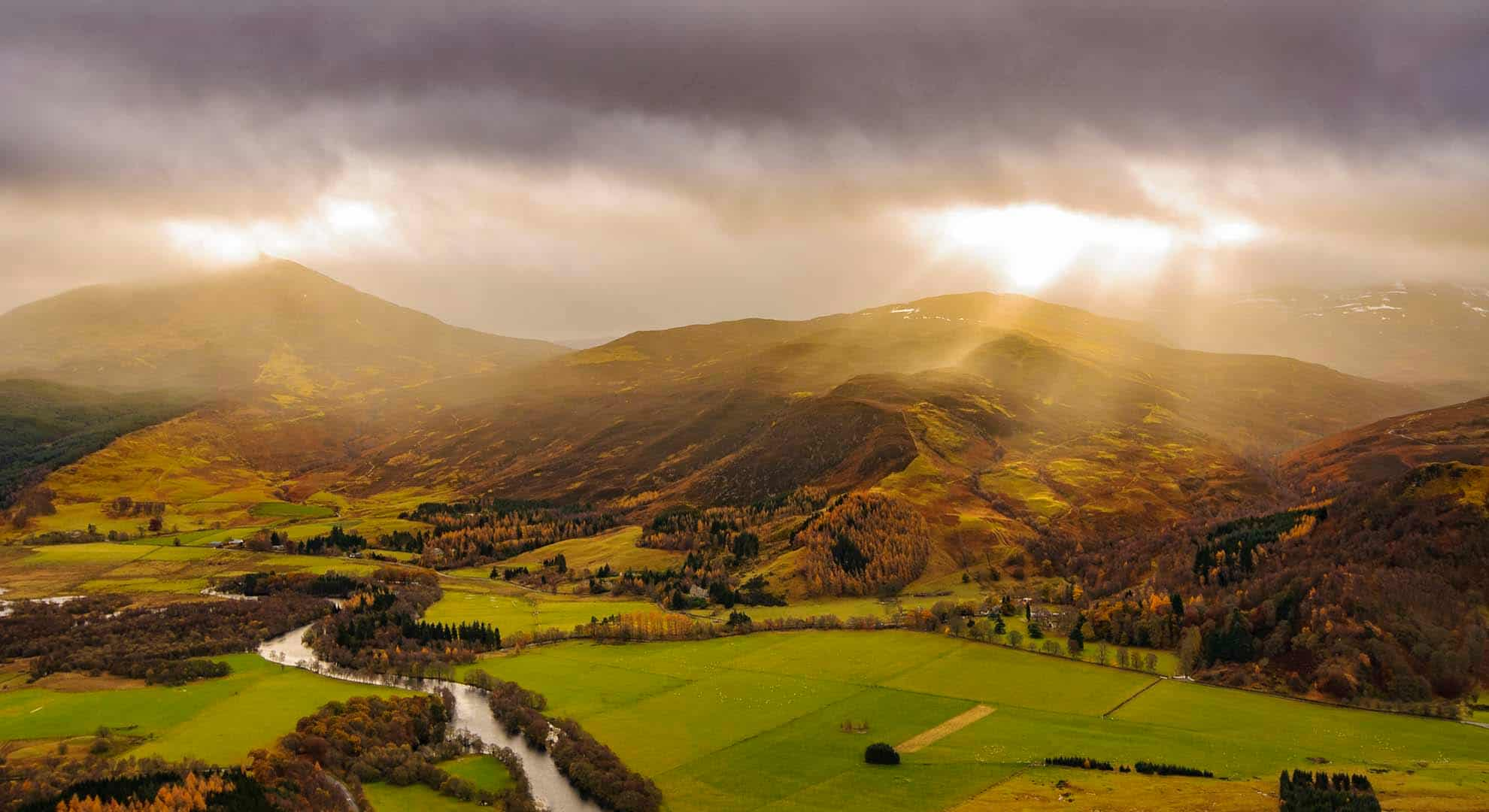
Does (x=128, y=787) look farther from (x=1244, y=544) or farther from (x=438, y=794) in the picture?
(x=1244, y=544)

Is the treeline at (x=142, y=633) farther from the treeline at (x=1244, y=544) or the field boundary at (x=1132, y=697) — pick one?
the treeline at (x=1244, y=544)

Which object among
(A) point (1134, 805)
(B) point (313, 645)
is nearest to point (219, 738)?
(B) point (313, 645)

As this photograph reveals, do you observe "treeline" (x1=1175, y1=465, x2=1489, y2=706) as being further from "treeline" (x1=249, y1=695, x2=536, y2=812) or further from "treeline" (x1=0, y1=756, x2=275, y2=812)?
"treeline" (x1=0, y1=756, x2=275, y2=812)

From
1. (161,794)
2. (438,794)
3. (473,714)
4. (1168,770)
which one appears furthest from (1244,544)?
(161,794)

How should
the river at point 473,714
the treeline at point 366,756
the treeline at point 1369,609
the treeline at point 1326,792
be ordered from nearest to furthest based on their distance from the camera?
the treeline at point 1326,792, the treeline at point 366,756, the river at point 473,714, the treeline at point 1369,609

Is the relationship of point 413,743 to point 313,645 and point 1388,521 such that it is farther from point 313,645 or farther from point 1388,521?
point 1388,521

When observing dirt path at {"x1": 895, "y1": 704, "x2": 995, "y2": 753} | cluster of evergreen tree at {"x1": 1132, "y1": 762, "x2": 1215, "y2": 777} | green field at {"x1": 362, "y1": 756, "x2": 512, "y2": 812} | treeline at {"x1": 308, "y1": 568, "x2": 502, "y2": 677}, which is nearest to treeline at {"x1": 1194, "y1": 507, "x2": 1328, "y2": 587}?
dirt path at {"x1": 895, "y1": 704, "x2": 995, "y2": 753}

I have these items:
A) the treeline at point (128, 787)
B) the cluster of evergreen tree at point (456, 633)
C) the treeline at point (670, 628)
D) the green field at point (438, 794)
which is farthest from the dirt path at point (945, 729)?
the cluster of evergreen tree at point (456, 633)
